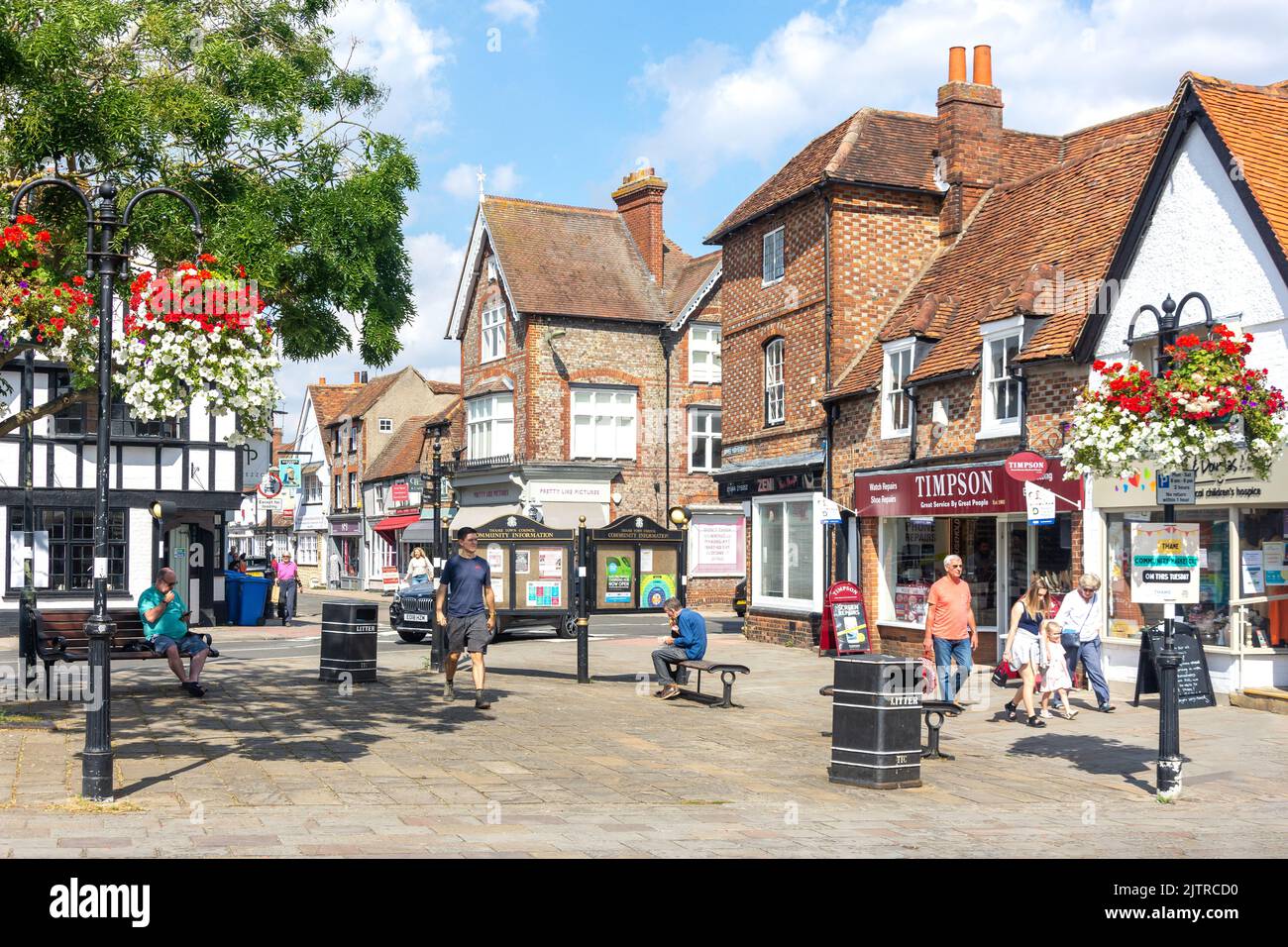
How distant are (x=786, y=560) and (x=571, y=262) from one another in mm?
20684

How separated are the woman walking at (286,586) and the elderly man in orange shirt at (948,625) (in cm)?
2218

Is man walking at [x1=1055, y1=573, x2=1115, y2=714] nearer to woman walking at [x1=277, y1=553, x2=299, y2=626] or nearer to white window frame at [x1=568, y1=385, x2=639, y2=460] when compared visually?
woman walking at [x1=277, y1=553, x2=299, y2=626]

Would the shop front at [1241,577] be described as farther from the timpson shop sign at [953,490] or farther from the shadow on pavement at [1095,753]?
the shadow on pavement at [1095,753]

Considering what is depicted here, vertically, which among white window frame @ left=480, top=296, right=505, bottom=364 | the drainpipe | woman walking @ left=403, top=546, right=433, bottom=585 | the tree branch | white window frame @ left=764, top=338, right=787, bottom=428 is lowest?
woman walking @ left=403, top=546, right=433, bottom=585

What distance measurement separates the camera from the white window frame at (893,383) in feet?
73.4

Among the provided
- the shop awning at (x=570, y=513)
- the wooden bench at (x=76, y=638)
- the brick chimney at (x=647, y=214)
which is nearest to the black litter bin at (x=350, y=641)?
the wooden bench at (x=76, y=638)

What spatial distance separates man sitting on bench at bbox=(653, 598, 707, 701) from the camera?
1714 centimetres

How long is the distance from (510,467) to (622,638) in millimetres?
15277

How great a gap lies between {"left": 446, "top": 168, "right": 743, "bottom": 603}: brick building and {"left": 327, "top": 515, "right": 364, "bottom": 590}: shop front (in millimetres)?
19079

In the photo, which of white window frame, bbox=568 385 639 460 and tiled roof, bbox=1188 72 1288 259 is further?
white window frame, bbox=568 385 639 460

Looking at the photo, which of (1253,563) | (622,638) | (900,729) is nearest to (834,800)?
(900,729)

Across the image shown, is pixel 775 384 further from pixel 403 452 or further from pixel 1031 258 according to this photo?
pixel 403 452

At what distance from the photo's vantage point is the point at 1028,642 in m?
15.3

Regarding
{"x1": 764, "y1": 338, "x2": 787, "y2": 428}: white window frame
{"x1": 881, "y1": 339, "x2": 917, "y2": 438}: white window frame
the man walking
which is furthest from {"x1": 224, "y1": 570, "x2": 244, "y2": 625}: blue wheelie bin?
the man walking
